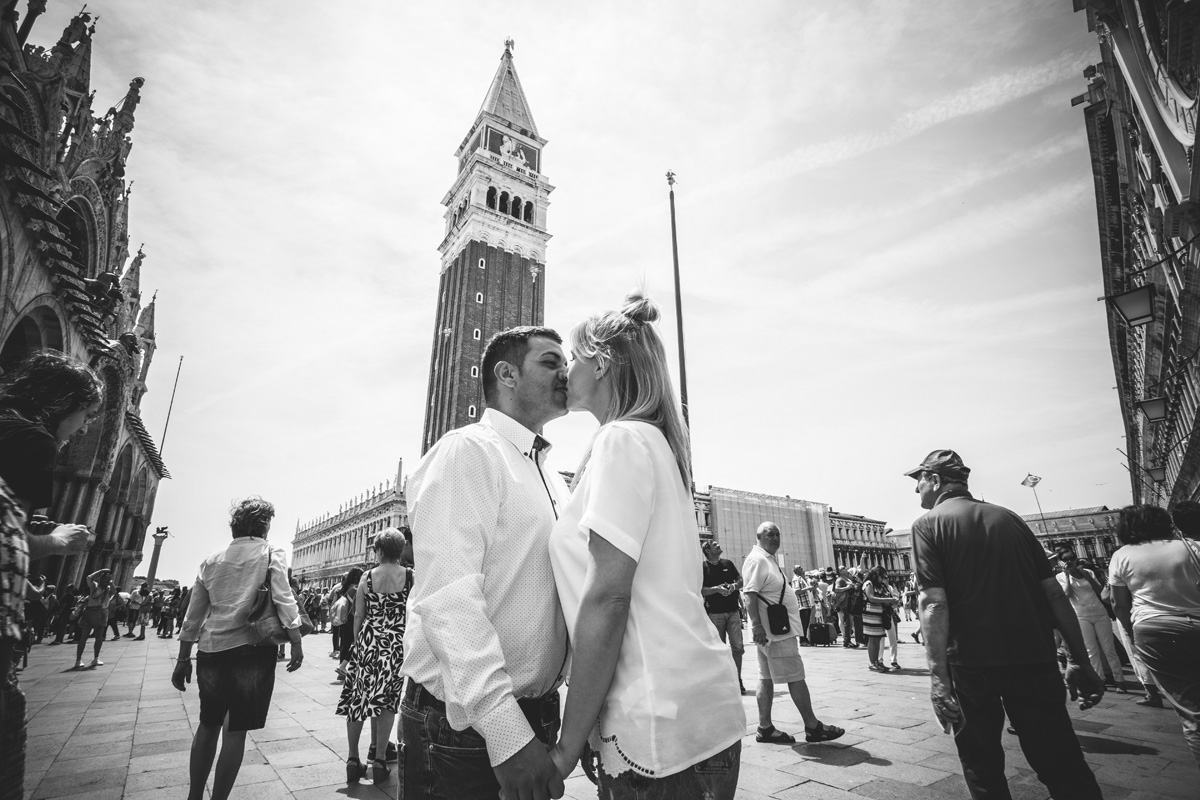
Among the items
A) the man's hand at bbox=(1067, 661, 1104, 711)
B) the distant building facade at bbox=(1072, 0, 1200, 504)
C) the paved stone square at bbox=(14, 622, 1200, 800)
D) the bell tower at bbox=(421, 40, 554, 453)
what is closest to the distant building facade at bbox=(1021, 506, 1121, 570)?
the distant building facade at bbox=(1072, 0, 1200, 504)

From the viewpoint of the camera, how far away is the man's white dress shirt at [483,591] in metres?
1.19

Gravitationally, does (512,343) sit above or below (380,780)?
above

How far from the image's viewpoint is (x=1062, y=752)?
85.1 inches

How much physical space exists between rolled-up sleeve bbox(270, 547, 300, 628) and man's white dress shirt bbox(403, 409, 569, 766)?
7.65ft

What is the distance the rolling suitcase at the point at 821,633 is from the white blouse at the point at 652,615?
12709 mm

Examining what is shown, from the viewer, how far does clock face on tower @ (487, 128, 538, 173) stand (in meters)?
42.4

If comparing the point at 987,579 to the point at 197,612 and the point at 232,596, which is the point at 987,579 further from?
the point at 197,612

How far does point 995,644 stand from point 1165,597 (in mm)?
1955

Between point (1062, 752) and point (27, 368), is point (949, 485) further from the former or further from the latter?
point (27, 368)

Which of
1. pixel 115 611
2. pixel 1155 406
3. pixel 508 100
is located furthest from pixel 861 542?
pixel 115 611

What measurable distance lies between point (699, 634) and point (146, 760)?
504 centimetres

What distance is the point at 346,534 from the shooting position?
201 ft

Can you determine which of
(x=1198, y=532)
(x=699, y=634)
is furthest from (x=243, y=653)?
(x=1198, y=532)

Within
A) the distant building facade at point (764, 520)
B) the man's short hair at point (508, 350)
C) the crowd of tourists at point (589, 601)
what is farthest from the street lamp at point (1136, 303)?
the distant building facade at point (764, 520)
